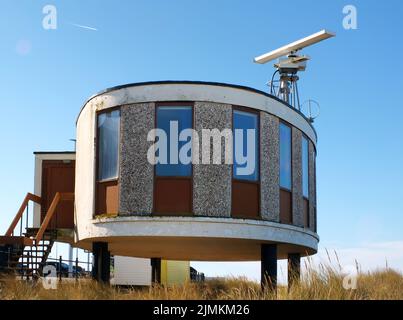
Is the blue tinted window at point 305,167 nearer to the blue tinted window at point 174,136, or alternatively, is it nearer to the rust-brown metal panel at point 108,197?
the blue tinted window at point 174,136

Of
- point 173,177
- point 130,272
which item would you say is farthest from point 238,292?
point 130,272

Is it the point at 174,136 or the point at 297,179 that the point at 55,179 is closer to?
the point at 174,136

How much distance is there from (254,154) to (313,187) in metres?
4.45

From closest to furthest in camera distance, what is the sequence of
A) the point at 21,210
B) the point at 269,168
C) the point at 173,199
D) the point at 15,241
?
the point at 173,199, the point at 269,168, the point at 15,241, the point at 21,210

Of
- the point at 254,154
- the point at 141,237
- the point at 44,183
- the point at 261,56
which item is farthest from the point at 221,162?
the point at 261,56

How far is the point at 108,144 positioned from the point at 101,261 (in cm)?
309

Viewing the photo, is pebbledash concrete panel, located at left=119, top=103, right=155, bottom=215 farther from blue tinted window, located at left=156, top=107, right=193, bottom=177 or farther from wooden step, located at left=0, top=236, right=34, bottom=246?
wooden step, located at left=0, top=236, right=34, bottom=246

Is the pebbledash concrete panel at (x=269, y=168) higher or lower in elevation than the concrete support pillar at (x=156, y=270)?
higher

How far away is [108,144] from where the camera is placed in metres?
15.6

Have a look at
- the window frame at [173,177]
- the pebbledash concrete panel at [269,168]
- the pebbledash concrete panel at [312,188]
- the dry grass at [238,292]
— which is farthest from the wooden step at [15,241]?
the pebbledash concrete panel at [312,188]

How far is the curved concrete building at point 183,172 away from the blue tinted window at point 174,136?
2 cm

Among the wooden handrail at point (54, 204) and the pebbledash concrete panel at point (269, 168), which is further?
the wooden handrail at point (54, 204)

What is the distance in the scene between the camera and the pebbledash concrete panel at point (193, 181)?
14.6 meters

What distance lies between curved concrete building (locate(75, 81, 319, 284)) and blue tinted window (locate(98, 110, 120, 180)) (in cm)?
2
